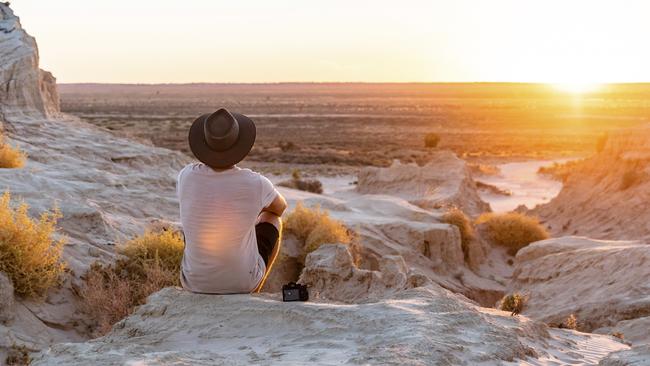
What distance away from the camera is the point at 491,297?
12039mm

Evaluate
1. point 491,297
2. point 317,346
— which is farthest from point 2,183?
point 491,297

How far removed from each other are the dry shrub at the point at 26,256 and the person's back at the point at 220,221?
5.83 ft

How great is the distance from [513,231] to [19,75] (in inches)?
434

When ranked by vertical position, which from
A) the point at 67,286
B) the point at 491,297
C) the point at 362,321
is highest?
the point at 362,321

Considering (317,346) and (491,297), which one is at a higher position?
(317,346)

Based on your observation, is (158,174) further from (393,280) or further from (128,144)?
(393,280)

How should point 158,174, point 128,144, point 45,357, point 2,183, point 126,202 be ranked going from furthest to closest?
point 128,144 < point 158,174 < point 126,202 < point 2,183 < point 45,357

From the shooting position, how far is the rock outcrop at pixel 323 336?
4148mm

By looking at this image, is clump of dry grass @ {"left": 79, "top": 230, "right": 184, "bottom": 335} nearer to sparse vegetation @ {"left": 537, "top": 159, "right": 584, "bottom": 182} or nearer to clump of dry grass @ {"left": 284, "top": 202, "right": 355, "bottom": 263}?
clump of dry grass @ {"left": 284, "top": 202, "right": 355, "bottom": 263}

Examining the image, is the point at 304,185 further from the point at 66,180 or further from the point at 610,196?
the point at 66,180

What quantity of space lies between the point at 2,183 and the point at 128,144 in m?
7.32

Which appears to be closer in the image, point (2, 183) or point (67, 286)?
point (67, 286)

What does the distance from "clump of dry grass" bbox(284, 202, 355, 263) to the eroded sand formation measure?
28.9 inches

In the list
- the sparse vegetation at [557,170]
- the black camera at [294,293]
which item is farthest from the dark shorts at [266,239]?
the sparse vegetation at [557,170]
